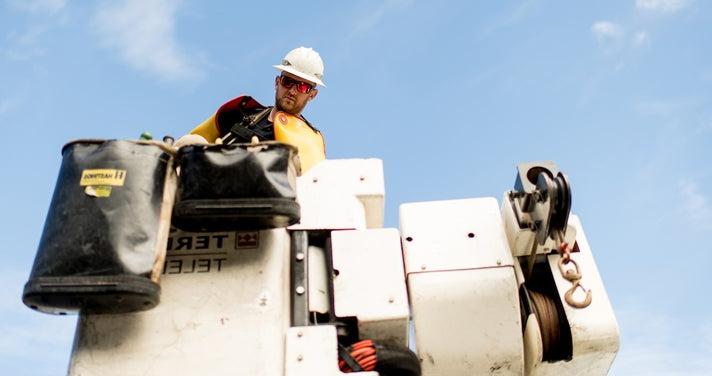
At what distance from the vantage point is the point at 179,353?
2.11 meters

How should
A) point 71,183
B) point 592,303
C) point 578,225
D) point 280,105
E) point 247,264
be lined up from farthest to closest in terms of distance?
point 280,105 → point 578,225 → point 592,303 → point 247,264 → point 71,183

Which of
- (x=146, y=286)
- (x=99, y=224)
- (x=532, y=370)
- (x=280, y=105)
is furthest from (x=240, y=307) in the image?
(x=280, y=105)

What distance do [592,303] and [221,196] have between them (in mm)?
1385

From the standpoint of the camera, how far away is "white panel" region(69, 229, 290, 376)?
209 cm

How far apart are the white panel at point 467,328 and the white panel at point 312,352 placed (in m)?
0.35

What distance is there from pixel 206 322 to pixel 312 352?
33 cm

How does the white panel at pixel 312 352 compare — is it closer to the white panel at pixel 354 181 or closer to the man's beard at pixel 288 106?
the white panel at pixel 354 181

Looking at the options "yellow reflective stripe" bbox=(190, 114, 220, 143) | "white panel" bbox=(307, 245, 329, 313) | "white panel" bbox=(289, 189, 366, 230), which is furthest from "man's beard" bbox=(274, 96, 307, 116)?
"white panel" bbox=(307, 245, 329, 313)

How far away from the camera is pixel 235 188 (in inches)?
83.2

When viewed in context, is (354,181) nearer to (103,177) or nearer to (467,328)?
(467,328)

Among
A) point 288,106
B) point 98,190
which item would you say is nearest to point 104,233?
point 98,190

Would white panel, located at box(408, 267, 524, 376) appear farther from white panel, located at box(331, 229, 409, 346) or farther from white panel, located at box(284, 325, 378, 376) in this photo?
white panel, located at box(284, 325, 378, 376)

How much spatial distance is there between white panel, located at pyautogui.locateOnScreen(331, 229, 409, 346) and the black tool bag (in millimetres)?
605

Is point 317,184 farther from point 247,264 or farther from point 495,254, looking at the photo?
point 495,254
